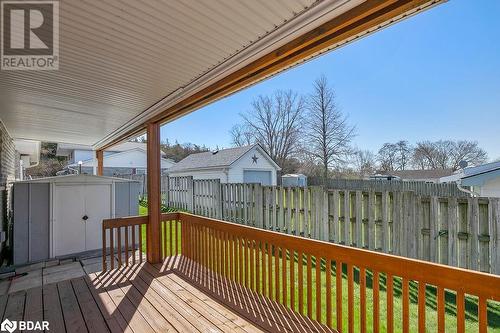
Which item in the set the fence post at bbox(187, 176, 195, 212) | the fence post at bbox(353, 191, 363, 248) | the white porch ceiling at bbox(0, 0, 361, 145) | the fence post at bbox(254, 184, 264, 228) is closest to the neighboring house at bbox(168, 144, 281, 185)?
the fence post at bbox(187, 176, 195, 212)

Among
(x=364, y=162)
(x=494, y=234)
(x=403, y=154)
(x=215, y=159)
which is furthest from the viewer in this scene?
(x=403, y=154)

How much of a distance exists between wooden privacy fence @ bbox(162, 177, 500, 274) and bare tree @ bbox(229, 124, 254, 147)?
752 inches

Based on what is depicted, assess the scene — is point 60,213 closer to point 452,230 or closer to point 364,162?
point 452,230

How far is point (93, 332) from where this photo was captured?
8.60 feet

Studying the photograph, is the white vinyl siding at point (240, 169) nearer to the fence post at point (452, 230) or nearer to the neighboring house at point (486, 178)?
the neighboring house at point (486, 178)

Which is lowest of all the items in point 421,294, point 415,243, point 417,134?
point 415,243

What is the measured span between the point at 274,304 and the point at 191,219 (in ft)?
6.94

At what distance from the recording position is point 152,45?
88.0 inches

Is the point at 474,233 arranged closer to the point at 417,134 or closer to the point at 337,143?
the point at 337,143

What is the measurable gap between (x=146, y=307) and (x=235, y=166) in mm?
10167

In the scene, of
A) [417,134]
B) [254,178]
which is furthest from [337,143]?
[254,178]

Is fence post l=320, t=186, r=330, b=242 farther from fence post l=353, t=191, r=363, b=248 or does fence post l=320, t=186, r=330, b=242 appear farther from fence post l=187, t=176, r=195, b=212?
fence post l=187, t=176, r=195, b=212

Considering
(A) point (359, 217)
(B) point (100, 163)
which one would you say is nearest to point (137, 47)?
(A) point (359, 217)

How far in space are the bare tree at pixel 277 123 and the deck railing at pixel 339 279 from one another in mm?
20248
